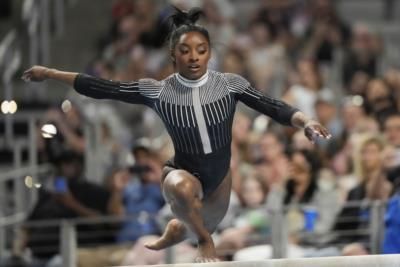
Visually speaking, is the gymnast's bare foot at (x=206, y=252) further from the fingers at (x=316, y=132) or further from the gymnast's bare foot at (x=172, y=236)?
the fingers at (x=316, y=132)

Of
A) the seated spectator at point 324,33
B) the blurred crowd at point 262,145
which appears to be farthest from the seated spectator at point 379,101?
the seated spectator at point 324,33

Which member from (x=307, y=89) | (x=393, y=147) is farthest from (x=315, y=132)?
(x=307, y=89)

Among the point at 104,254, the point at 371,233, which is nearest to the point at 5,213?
the point at 104,254

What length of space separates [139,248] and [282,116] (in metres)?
3.79

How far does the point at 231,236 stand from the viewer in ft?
33.4

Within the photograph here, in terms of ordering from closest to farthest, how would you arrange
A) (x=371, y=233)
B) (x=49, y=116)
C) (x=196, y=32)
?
(x=196, y=32) → (x=371, y=233) → (x=49, y=116)

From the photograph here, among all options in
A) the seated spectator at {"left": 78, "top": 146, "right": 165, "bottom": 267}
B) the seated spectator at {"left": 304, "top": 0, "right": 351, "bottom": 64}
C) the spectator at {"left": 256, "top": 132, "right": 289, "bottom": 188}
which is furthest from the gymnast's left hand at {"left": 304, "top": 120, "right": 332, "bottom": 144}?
the seated spectator at {"left": 304, "top": 0, "right": 351, "bottom": 64}

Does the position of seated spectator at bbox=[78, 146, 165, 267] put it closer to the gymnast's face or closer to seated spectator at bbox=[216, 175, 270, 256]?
seated spectator at bbox=[216, 175, 270, 256]

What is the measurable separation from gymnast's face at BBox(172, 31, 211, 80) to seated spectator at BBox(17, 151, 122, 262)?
4609 millimetres

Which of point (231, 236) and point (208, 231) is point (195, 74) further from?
point (231, 236)

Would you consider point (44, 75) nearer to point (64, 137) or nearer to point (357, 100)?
point (64, 137)

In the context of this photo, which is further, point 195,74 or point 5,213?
point 5,213

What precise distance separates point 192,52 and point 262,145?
481 cm

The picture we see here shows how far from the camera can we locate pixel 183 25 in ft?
21.6
